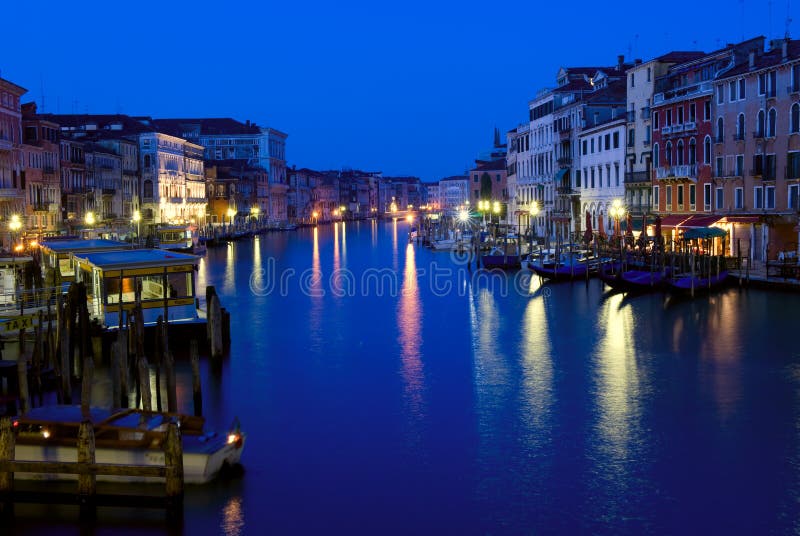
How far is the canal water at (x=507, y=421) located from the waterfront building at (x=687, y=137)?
9218 mm

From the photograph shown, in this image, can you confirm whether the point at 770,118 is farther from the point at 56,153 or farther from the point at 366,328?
the point at 56,153

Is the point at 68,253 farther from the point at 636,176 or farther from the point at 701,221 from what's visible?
the point at 636,176

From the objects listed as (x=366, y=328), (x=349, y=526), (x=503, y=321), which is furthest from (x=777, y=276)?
(x=349, y=526)

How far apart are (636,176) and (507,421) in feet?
91.6

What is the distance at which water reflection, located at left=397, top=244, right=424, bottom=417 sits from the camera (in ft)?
50.5

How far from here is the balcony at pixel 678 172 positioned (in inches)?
1364

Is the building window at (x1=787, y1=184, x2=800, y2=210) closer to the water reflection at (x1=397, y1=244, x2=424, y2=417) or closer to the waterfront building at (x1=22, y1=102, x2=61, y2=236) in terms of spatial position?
the water reflection at (x1=397, y1=244, x2=424, y2=417)

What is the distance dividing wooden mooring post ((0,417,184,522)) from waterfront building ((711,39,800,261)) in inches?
893

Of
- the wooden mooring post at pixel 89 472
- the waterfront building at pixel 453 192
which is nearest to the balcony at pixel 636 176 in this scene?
the wooden mooring post at pixel 89 472

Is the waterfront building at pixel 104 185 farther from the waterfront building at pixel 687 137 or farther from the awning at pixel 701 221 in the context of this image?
the awning at pixel 701 221

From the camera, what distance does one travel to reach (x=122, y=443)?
10.2 meters

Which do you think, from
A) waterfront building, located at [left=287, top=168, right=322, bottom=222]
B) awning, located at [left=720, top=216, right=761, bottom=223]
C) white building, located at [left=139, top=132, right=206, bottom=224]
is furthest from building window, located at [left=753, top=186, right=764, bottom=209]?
waterfront building, located at [left=287, top=168, right=322, bottom=222]

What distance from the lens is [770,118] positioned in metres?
29.8

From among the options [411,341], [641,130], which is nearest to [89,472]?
[411,341]
